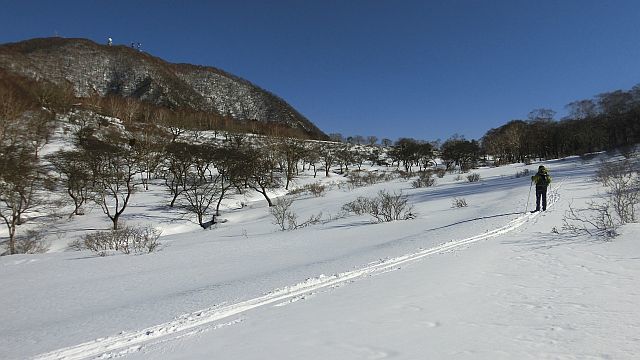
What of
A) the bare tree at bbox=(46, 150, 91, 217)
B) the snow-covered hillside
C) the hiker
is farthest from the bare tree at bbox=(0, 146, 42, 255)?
the hiker

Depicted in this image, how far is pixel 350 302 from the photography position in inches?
195

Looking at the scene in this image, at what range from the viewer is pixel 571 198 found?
16.8 metres

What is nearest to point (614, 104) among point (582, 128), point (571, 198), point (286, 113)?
point (582, 128)

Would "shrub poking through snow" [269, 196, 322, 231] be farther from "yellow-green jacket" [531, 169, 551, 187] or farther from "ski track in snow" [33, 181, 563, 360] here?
"ski track in snow" [33, 181, 563, 360]

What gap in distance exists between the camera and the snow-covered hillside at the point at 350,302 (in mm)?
3512

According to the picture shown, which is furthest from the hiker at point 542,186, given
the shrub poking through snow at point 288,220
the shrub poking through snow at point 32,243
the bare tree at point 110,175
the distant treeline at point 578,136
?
the distant treeline at point 578,136

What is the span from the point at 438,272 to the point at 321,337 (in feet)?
10.7

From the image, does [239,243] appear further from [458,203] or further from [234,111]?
[234,111]

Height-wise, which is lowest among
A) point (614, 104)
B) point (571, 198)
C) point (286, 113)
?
point (571, 198)

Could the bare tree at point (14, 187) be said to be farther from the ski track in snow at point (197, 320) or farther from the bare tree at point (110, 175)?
the ski track in snow at point (197, 320)

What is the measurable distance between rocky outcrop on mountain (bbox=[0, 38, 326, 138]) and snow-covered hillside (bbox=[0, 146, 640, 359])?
10440cm

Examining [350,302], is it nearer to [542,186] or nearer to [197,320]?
[197,320]

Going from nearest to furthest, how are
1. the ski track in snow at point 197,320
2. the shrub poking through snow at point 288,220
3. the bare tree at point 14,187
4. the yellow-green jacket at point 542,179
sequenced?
the ski track in snow at point 197,320 < the yellow-green jacket at point 542,179 < the shrub poking through snow at point 288,220 < the bare tree at point 14,187

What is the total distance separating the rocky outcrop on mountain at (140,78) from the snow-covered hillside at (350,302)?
4110 inches
